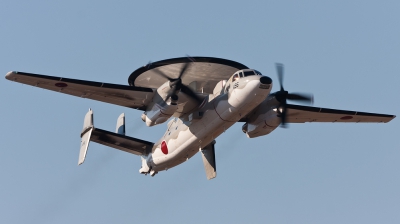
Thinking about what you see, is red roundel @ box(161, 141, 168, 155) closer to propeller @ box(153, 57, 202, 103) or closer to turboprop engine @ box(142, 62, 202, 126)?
turboprop engine @ box(142, 62, 202, 126)

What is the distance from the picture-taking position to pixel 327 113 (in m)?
38.3

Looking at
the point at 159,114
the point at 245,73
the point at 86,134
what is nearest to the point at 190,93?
the point at 159,114

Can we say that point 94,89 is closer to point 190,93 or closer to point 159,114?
point 159,114

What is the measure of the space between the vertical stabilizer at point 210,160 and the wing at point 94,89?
4636 millimetres

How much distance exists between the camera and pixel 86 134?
3678cm

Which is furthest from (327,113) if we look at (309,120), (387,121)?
(387,121)

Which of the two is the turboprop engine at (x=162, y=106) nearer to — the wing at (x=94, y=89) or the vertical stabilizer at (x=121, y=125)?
the wing at (x=94, y=89)

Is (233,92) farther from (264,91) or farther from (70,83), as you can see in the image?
(70,83)

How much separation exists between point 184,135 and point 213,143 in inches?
119

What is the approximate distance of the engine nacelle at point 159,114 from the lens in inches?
1299

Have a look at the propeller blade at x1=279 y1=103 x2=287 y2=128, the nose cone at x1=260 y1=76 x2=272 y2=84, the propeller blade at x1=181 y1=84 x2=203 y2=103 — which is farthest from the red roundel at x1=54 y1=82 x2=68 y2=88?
the propeller blade at x1=279 y1=103 x2=287 y2=128

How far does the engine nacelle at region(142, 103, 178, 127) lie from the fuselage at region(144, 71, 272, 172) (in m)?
1.55

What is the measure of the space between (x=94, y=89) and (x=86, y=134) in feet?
12.4

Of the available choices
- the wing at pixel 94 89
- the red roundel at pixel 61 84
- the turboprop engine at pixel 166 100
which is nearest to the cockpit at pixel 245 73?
the turboprop engine at pixel 166 100
